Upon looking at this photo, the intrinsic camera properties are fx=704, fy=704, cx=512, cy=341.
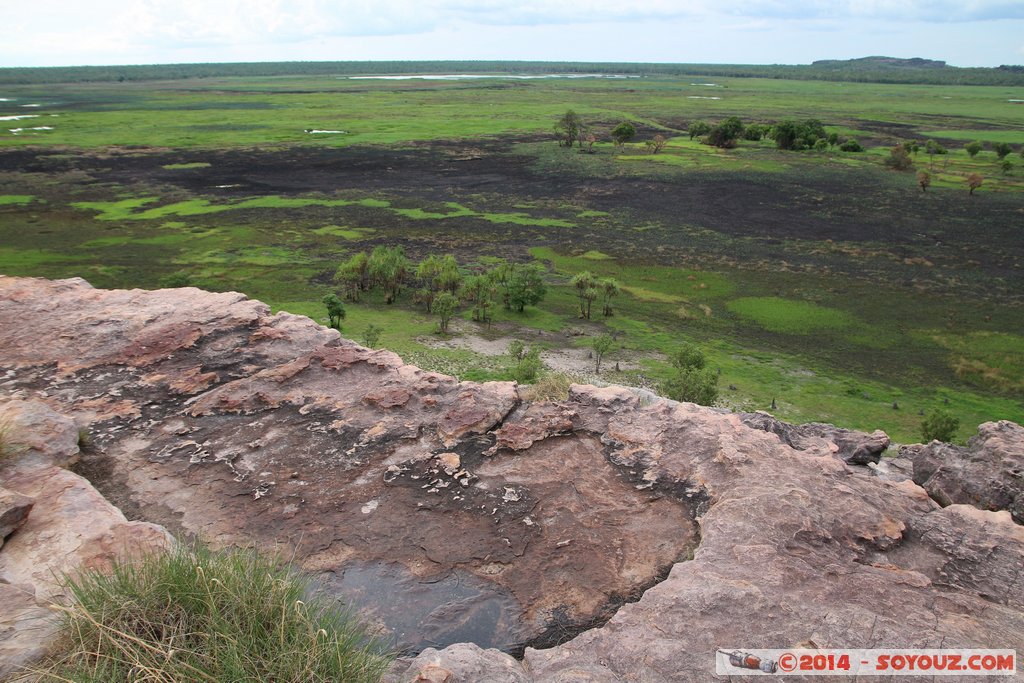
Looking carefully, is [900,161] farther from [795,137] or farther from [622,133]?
[622,133]

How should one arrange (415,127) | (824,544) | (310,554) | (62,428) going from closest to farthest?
(824,544)
(310,554)
(62,428)
(415,127)

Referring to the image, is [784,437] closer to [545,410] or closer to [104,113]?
[545,410]

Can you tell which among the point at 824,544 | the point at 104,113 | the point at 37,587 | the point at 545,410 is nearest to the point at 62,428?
the point at 37,587

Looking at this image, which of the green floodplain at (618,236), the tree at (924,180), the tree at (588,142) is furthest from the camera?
the tree at (588,142)

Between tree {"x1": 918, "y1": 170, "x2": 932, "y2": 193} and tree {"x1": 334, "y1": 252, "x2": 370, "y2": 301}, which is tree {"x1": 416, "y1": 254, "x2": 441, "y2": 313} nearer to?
tree {"x1": 334, "y1": 252, "x2": 370, "y2": 301}

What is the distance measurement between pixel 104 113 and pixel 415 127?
5626 centimetres

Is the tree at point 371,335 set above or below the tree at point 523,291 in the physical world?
below

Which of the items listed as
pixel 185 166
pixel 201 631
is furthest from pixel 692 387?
pixel 185 166

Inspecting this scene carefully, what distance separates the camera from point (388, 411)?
452 inches

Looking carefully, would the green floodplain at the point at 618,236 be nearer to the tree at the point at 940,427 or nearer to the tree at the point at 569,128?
the tree at the point at 569,128

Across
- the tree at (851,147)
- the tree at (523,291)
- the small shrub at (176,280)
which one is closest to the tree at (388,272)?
the tree at (523,291)

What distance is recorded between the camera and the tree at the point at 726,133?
274 ft

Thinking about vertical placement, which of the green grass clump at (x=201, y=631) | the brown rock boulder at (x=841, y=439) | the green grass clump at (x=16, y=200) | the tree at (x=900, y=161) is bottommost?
the green grass clump at (x=16, y=200)

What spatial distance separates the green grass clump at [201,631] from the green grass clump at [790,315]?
30.1m
